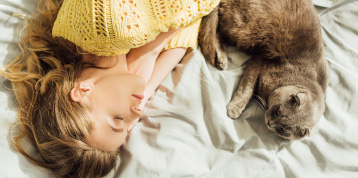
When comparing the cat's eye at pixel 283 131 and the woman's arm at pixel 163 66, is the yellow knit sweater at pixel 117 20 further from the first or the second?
the cat's eye at pixel 283 131

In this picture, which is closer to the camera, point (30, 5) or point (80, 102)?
point (80, 102)

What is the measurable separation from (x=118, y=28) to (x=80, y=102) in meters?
0.30

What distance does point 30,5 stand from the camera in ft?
3.85

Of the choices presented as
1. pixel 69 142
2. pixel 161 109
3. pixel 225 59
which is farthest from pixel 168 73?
pixel 69 142

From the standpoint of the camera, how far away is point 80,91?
0.95m

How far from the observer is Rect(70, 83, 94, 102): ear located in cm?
94

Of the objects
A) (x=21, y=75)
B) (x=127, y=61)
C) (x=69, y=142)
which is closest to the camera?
(x=69, y=142)

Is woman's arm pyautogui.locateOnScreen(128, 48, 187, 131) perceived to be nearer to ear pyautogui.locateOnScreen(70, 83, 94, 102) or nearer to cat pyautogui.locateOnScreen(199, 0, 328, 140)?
cat pyautogui.locateOnScreen(199, 0, 328, 140)

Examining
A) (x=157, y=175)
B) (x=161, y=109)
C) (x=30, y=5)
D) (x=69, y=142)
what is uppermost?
(x=30, y=5)

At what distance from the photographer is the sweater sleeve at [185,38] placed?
3.89 ft

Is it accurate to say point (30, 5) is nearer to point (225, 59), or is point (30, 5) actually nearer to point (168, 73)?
point (168, 73)

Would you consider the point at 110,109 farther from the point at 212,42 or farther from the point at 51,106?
the point at 212,42

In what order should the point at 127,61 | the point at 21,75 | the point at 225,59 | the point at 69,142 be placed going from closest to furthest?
the point at 69,142 → the point at 21,75 → the point at 127,61 → the point at 225,59

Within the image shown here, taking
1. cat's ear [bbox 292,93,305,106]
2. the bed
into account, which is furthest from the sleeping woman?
cat's ear [bbox 292,93,305,106]
